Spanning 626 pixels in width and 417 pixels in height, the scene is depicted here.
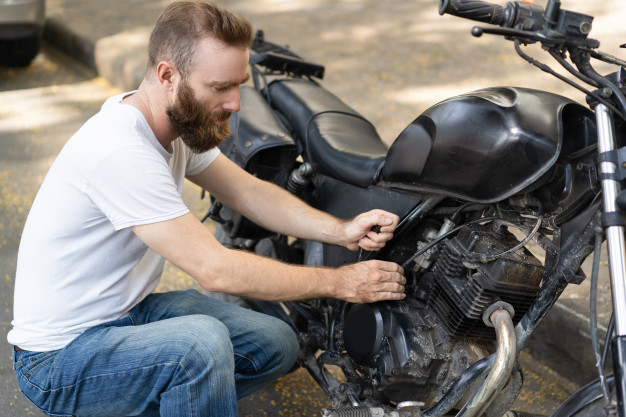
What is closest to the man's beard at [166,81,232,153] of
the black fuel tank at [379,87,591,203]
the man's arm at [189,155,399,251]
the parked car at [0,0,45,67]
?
the man's arm at [189,155,399,251]

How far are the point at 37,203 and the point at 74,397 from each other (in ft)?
1.92

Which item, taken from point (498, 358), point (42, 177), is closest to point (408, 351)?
point (498, 358)

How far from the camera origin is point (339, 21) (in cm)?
683

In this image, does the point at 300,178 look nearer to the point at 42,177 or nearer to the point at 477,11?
the point at 477,11

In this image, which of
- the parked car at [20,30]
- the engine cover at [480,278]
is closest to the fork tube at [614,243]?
the engine cover at [480,278]

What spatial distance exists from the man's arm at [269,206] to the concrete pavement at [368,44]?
2142 millimetres

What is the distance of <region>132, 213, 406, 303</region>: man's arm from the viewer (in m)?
2.08

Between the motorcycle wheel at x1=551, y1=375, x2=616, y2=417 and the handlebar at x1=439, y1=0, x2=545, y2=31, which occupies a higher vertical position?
the handlebar at x1=439, y1=0, x2=545, y2=31

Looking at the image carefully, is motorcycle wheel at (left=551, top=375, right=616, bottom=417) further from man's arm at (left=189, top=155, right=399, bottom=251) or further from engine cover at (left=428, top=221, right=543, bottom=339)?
man's arm at (left=189, top=155, right=399, bottom=251)

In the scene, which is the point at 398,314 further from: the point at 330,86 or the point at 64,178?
the point at 330,86

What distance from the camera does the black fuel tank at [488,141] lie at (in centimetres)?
182

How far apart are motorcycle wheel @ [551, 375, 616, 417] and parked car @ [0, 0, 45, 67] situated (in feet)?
17.9

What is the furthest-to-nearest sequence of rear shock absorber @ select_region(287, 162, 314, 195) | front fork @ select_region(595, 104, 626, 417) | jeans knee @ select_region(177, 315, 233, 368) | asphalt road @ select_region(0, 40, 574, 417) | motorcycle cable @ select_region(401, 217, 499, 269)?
asphalt road @ select_region(0, 40, 574, 417) → rear shock absorber @ select_region(287, 162, 314, 195) → jeans knee @ select_region(177, 315, 233, 368) → motorcycle cable @ select_region(401, 217, 499, 269) → front fork @ select_region(595, 104, 626, 417)

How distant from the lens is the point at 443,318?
83.8 inches
